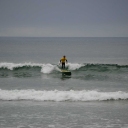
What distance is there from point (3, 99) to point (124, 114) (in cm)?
728

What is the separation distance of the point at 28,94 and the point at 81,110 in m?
4.37

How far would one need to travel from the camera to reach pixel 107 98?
16234mm

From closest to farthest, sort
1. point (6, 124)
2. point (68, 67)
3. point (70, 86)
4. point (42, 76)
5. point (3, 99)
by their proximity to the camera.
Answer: point (6, 124)
point (3, 99)
point (70, 86)
point (42, 76)
point (68, 67)

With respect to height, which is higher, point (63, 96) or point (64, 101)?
point (63, 96)

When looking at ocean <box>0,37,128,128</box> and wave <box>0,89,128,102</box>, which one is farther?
wave <box>0,89,128,102</box>

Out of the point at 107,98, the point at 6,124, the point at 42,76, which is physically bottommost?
the point at 6,124

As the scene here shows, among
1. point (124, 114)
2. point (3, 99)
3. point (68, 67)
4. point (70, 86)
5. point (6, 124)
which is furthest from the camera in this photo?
point (68, 67)

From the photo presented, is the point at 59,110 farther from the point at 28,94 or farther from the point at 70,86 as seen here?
the point at 70,86

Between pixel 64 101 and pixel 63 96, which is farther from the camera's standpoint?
pixel 63 96

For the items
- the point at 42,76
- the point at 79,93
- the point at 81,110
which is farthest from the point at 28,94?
the point at 42,76

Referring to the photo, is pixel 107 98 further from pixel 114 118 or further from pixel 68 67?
pixel 68 67

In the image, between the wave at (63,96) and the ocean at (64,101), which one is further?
the wave at (63,96)

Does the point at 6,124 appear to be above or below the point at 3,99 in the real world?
below

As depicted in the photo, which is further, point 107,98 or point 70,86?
point 70,86
